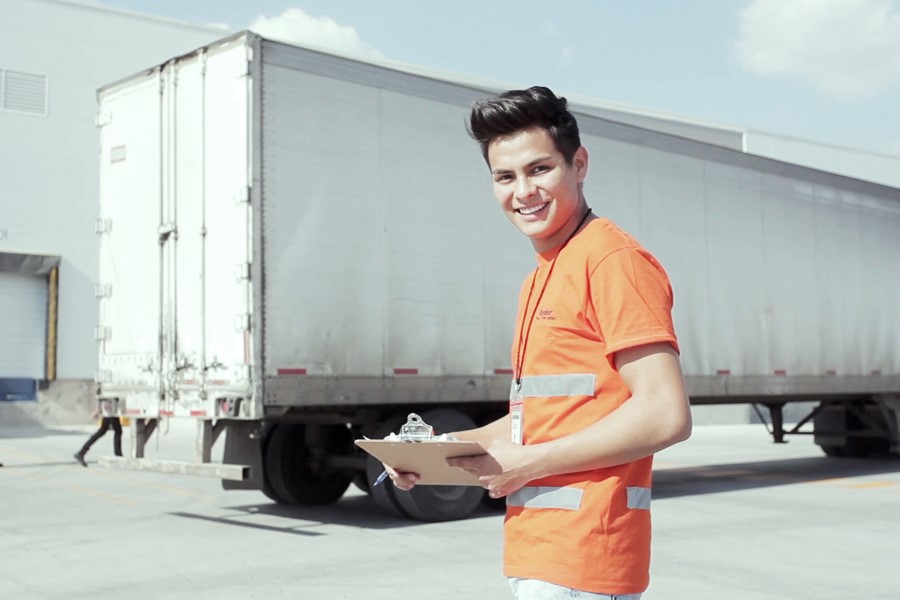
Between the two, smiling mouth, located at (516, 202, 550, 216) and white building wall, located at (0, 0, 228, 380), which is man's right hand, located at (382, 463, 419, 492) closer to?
smiling mouth, located at (516, 202, 550, 216)

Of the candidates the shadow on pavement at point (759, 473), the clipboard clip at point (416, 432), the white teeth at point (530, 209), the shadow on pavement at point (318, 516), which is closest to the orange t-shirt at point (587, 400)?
the white teeth at point (530, 209)

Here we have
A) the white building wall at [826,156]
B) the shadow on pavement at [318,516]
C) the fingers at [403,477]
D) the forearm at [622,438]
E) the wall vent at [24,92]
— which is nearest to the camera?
the forearm at [622,438]

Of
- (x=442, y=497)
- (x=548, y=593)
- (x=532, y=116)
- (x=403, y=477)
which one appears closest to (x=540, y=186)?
(x=532, y=116)

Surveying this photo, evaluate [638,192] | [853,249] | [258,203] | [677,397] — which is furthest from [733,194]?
[677,397]

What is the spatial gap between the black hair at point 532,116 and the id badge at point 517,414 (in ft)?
1.76

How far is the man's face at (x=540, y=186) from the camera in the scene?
250 cm

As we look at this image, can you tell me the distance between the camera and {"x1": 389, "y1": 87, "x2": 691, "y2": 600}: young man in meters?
2.26

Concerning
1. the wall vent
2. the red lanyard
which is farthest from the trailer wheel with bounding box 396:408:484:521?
the wall vent

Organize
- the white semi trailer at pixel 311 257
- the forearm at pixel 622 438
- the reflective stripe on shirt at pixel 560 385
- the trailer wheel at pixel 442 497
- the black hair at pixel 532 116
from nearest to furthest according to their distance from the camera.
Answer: the forearm at pixel 622 438 < the reflective stripe on shirt at pixel 560 385 < the black hair at pixel 532 116 < the white semi trailer at pixel 311 257 < the trailer wheel at pixel 442 497

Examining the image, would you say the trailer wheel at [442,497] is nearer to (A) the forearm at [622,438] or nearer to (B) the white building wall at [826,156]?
(A) the forearm at [622,438]

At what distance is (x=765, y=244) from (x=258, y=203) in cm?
754

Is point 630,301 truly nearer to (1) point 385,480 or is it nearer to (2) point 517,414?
(2) point 517,414

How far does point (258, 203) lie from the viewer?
31.7 ft

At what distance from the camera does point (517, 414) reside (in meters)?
2.54
